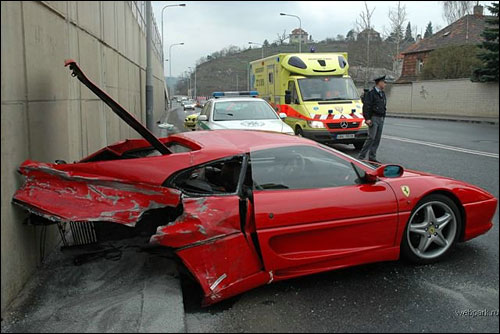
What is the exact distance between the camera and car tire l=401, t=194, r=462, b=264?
3.92m

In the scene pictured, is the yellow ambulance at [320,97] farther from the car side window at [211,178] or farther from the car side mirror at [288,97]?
the car side window at [211,178]

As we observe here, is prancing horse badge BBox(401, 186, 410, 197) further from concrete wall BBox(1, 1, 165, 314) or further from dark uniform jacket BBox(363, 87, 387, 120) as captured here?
dark uniform jacket BBox(363, 87, 387, 120)

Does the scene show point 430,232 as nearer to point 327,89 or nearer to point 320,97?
point 320,97

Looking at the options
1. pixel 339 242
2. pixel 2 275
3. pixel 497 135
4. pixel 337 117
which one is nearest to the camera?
pixel 497 135

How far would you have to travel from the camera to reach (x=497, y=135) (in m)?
2.61

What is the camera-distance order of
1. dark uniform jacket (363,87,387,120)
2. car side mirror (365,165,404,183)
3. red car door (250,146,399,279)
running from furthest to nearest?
dark uniform jacket (363,87,387,120), car side mirror (365,165,404,183), red car door (250,146,399,279)

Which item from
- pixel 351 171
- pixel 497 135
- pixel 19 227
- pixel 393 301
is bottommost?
pixel 393 301

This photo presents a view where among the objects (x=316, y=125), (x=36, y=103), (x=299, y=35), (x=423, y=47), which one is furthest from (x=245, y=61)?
(x=36, y=103)

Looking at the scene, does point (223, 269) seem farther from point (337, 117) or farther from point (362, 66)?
point (362, 66)

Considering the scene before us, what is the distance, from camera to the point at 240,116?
10391 millimetres

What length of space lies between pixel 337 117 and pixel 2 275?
376 inches

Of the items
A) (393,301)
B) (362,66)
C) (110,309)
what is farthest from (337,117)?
(110,309)

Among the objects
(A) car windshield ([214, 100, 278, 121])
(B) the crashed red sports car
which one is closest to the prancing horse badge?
(B) the crashed red sports car

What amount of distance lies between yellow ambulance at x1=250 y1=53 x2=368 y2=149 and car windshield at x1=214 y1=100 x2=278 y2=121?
1476mm
